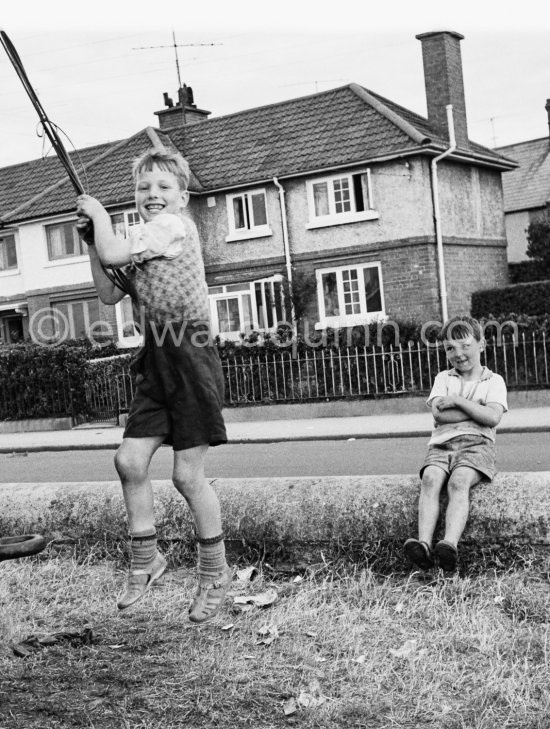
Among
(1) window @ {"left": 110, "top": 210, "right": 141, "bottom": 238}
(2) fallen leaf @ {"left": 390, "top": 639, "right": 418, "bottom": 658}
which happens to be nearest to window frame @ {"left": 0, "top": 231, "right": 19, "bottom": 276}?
(1) window @ {"left": 110, "top": 210, "right": 141, "bottom": 238}

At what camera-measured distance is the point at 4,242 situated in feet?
119

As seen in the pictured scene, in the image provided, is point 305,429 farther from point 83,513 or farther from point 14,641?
point 14,641

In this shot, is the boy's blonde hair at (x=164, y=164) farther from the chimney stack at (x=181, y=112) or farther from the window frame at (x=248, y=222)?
the chimney stack at (x=181, y=112)

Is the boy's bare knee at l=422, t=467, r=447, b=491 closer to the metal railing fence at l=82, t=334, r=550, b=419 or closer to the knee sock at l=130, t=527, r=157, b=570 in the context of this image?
the knee sock at l=130, t=527, r=157, b=570

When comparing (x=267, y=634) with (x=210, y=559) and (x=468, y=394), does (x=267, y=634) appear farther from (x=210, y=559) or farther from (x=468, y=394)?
(x=468, y=394)

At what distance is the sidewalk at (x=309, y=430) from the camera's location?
16078 mm

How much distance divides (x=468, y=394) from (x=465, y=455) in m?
0.58

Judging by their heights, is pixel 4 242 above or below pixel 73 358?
above

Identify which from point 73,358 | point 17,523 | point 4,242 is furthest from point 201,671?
point 4,242

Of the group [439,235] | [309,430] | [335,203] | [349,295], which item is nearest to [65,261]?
[335,203]

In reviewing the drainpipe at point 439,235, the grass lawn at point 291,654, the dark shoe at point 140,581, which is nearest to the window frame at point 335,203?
the drainpipe at point 439,235

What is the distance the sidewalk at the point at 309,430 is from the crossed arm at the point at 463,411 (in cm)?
1022

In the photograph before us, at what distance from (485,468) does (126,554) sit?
2.01 m

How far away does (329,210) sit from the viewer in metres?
29.2
